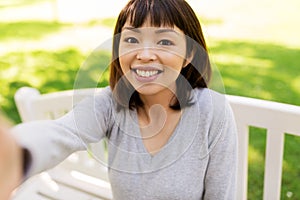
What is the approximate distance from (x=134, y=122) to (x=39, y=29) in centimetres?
356

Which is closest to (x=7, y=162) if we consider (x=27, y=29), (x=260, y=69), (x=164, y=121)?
(x=164, y=121)

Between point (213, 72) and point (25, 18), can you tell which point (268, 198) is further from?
point (25, 18)

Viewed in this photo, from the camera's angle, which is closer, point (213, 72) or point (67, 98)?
point (213, 72)

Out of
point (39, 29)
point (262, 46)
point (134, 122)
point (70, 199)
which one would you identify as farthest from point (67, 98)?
point (39, 29)

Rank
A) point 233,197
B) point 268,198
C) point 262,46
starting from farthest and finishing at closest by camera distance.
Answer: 1. point 262,46
2. point 268,198
3. point 233,197

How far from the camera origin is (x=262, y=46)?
327 centimetres

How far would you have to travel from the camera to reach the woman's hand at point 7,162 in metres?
0.20

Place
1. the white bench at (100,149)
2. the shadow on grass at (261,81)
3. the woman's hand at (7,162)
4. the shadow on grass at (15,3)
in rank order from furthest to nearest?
the shadow on grass at (15,3)
the shadow on grass at (261,81)
the white bench at (100,149)
the woman's hand at (7,162)

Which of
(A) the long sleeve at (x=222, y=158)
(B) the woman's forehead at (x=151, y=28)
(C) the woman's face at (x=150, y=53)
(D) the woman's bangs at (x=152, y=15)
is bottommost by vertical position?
(A) the long sleeve at (x=222, y=158)

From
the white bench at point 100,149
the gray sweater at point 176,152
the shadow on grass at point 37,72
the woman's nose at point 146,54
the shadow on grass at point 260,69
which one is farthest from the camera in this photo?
the shadow on grass at point 37,72

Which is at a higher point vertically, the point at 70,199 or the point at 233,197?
the point at 233,197

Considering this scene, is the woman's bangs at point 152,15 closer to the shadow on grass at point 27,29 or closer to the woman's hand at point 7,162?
the woman's hand at point 7,162

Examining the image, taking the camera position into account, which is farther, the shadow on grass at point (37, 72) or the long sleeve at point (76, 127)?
the shadow on grass at point (37, 72)

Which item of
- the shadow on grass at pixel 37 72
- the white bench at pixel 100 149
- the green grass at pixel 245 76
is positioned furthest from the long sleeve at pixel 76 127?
the shadow on grass at pixel 37 72
